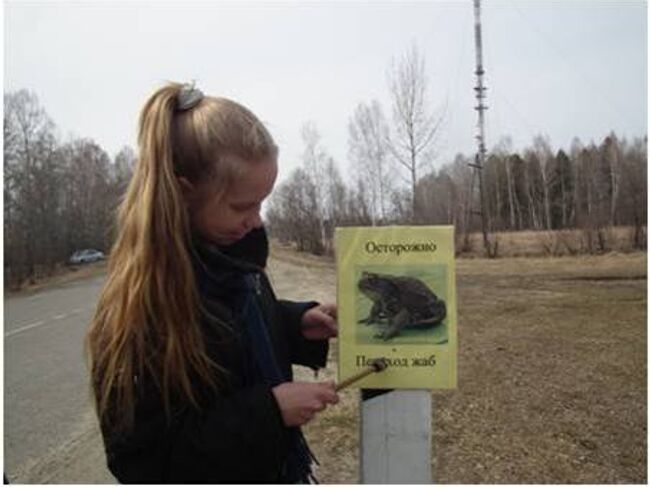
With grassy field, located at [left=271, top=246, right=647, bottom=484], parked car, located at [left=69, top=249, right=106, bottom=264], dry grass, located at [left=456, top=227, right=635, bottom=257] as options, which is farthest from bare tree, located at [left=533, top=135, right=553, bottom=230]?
grassy field, located at [left=271, top=246, right=647, bottom=484]

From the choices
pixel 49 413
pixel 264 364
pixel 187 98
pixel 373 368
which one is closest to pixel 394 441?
pixel 373 368

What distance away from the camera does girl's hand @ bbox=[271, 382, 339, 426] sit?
158cm

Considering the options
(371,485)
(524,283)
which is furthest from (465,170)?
(371,485)

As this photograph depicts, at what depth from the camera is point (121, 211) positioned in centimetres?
171

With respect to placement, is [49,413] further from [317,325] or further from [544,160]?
[544,160]

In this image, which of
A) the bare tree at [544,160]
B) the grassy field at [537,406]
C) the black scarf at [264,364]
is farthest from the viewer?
the bare tree at [544,160]

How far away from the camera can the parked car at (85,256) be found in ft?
168

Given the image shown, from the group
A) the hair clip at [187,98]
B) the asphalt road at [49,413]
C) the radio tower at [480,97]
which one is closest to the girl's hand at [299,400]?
the hair clip at [187,98]

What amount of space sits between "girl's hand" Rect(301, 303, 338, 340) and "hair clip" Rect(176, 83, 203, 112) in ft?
2.19

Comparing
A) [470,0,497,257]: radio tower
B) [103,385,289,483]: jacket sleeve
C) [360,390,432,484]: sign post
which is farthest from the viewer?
[470,0,497,257]: radio tower

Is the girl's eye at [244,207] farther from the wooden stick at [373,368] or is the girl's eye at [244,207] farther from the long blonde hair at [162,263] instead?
the wooden stick at [373,368]

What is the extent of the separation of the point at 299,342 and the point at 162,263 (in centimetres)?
59

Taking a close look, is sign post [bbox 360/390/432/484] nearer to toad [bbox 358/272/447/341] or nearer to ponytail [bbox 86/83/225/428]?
toad [bbox 358/272/447/341]

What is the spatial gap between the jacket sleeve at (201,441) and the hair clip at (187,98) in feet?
2.12
